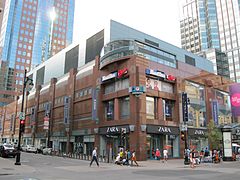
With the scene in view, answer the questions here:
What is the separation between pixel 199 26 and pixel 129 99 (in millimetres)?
111119

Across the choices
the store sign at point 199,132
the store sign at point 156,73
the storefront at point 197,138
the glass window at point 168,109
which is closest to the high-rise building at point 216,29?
the storefront at point 197,138

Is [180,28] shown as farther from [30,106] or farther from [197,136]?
[197,136]

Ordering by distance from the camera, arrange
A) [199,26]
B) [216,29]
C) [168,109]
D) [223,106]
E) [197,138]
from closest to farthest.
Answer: [168,109] → [197,138] → [223,106] → [216,29] → [199,26]

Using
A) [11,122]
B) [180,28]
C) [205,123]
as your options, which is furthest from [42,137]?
[180,28]

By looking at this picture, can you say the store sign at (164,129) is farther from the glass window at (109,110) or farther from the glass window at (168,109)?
the glass window at (109,110)

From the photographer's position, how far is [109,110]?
39.0 m

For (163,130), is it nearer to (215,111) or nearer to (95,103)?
(95,103)

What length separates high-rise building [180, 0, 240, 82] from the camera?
121562 mm

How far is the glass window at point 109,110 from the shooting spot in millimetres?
38375

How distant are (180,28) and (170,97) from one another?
394ft

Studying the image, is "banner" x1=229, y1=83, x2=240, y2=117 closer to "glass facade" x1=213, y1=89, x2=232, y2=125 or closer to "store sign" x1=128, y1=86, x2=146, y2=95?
"glass facade" x1=213, y1=89, x2=232, y2=125

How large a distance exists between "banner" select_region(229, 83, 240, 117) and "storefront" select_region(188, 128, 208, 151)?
9.37 meters

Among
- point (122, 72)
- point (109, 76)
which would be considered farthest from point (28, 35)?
point (122, 72)

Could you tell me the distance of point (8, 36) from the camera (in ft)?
394
